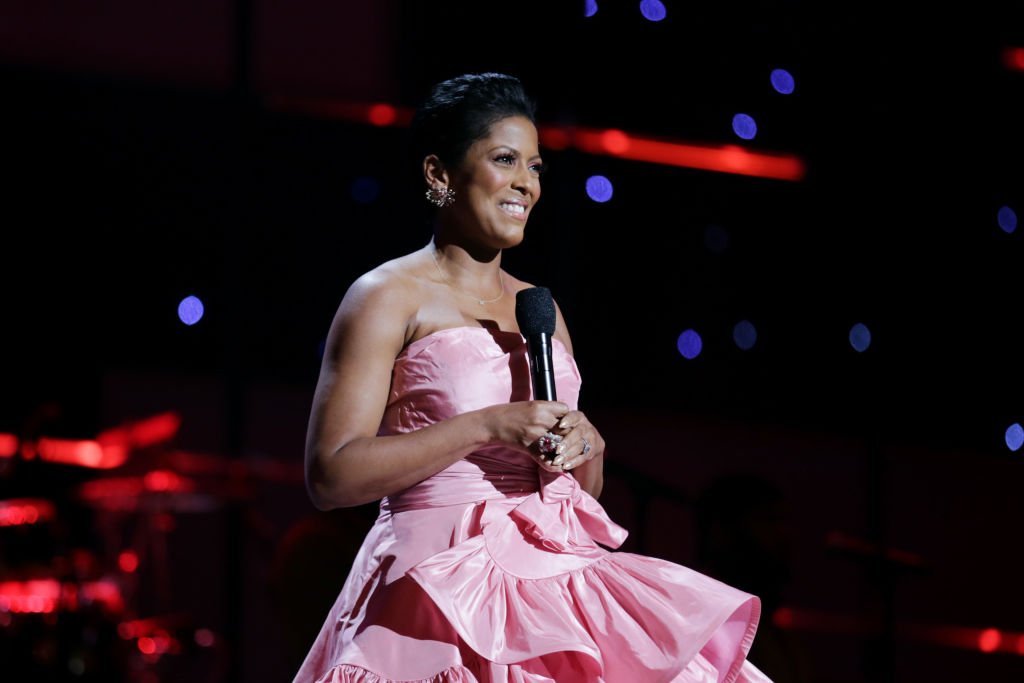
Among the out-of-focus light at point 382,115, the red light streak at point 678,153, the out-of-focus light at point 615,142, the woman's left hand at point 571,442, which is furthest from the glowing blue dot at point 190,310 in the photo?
the woman's left hand at point 571,442

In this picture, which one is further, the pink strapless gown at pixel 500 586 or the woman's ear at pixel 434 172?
the woman's ear at pixel 434 172

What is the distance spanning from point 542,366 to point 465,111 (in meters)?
0.46

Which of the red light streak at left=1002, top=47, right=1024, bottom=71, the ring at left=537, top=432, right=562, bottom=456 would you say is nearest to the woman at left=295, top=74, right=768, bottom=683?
the ring at left=537, top=432, right=562, bottom=456

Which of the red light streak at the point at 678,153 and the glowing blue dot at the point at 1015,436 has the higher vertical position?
the red light streak at the point at 678,153

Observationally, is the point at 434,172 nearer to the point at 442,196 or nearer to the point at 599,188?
the point at 442,196

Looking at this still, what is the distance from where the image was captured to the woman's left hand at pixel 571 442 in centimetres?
150

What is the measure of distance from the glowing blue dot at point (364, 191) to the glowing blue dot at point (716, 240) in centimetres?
120

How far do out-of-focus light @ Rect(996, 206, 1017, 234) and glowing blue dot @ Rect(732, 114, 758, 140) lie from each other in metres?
0.88

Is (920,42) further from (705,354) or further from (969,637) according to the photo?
(969,637)

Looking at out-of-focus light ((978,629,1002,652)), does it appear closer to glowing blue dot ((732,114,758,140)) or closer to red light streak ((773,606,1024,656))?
red light streak ((773,606,1024,656))

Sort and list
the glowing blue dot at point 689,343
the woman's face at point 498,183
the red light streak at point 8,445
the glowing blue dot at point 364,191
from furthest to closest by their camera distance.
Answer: the glowing blue dot at point 364,191 → the glowing blue dot at point 689,343 → the red light streak at point 8,445 → the woman's face at point 498,183

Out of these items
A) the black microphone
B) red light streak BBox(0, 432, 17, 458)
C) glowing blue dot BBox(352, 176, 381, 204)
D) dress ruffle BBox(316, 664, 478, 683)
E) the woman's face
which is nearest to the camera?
dress ruffle BBox(316, 664, 478, 683)

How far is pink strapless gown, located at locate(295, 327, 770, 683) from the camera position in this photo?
4.82ft

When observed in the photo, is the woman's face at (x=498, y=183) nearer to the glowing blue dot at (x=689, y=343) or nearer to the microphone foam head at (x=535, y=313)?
the microphone foam head at (x=535, y=313)
